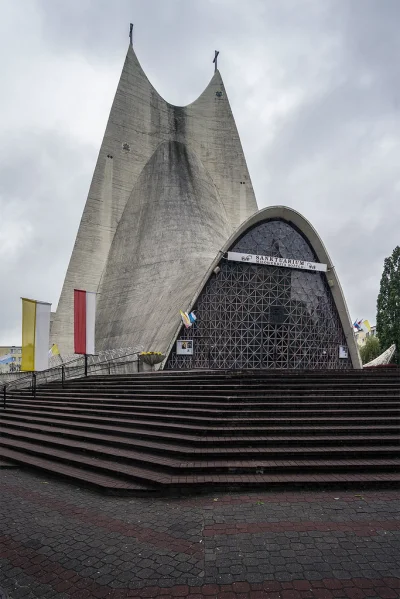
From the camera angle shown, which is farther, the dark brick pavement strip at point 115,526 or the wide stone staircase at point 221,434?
the wide stone staircase at point 221,434

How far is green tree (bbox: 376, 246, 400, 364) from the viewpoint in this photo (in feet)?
98.4

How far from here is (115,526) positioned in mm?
4133

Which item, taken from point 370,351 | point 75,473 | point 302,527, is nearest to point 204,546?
point 302,527

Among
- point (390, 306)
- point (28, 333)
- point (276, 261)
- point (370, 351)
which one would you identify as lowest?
point (28, 333)

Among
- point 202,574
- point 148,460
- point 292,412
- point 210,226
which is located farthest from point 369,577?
point 210,226

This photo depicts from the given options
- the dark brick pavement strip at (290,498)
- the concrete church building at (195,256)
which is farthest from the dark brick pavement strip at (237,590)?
the concrete church building at (195,256)

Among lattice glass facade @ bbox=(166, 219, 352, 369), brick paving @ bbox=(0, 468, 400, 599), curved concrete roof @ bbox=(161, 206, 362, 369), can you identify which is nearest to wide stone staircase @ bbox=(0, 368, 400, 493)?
brick paving @ bbox=(0, 468, 400, 599)

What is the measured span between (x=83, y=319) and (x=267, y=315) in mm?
10863

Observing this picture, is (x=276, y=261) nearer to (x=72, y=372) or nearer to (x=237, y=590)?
(x=72, y=372)

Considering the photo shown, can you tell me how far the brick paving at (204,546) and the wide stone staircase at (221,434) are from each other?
440 mm

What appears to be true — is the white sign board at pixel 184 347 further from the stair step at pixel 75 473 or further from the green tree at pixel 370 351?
the green tree at pixel 370 351

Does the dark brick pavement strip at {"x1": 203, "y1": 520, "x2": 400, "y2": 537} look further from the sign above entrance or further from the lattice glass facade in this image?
the sign above entrance

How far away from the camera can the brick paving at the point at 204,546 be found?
119 inches

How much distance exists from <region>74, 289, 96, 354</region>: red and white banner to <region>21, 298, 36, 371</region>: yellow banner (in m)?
2.55
